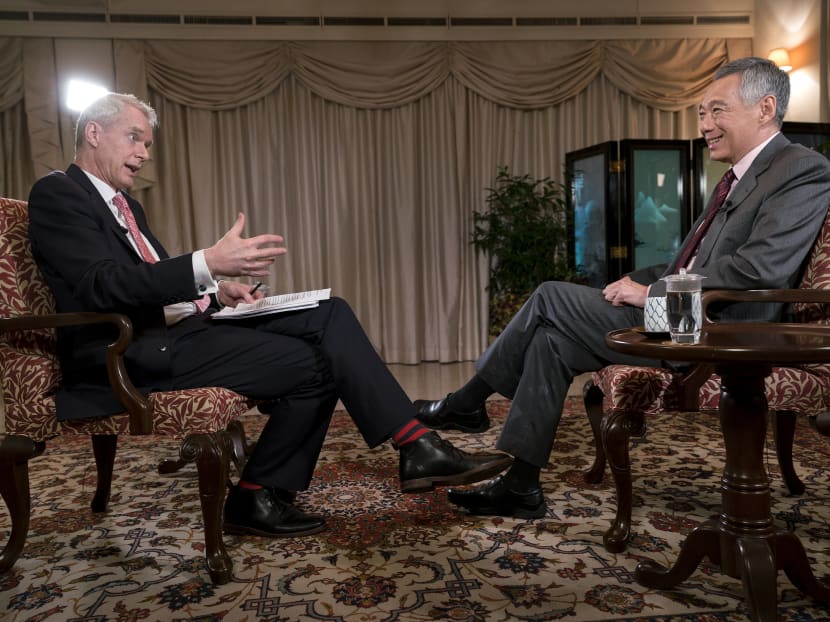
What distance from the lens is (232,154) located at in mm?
5836

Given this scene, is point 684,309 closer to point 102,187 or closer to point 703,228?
point 703,228

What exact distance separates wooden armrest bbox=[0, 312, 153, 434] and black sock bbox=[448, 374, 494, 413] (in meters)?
1.04

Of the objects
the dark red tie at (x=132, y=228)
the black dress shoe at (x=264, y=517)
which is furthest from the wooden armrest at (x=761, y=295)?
the dark red tie at (x=132, y=228)

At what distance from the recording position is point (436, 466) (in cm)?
181

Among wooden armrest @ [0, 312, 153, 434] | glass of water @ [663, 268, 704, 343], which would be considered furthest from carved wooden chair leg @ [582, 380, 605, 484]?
wooden armrest @ [0, 312, 153, 434]

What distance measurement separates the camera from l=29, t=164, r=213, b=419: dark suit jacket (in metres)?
1.75

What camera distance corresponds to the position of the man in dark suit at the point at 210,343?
1.78 meters

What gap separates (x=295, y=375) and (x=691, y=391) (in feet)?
3.62

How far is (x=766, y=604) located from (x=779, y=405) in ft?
1.80

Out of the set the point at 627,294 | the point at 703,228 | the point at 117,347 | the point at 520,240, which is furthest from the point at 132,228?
the point at 520,240

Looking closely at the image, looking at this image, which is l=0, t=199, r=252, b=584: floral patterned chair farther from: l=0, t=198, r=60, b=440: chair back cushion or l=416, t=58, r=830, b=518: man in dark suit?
l=416, t=58, r=830, b=518: man in dark suit

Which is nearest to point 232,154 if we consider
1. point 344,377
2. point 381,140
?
point 381,140

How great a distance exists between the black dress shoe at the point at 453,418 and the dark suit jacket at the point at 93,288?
3.10 feet

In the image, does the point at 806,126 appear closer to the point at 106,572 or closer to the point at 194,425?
the point at 194,425
